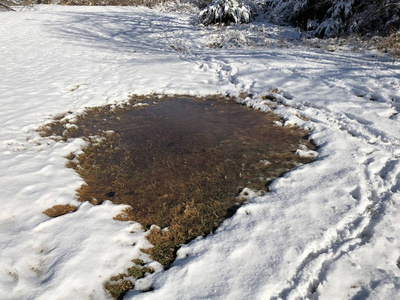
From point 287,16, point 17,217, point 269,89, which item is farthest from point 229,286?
point 287,16

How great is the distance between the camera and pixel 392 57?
7.23 m

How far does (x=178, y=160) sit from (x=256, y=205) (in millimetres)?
1383

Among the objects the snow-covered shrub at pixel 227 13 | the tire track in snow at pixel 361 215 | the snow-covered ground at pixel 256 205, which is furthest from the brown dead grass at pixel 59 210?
the snow-covered shrub at pixel 227 13

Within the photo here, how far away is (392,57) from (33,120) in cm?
844

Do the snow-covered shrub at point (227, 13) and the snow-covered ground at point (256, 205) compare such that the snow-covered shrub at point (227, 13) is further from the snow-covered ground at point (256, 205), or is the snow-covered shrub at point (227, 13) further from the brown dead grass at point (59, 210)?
the brown dead grass at point (59, 210)

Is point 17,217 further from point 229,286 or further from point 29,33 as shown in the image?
point 29,33

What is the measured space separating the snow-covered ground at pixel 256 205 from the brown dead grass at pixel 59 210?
95 mm

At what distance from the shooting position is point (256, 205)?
323 centimetres

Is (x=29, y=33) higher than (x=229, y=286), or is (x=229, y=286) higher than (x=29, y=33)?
(x=29, y=33)

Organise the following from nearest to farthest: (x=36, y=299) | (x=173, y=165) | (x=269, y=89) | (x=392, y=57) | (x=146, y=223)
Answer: (x=36, y=299) < (x=146, y=223) < (x=173, y=165) < (x=269, y=89) < (x=392, y=57)

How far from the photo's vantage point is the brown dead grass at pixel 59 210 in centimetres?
324

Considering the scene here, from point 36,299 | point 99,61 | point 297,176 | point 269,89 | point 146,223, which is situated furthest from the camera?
point 99,61

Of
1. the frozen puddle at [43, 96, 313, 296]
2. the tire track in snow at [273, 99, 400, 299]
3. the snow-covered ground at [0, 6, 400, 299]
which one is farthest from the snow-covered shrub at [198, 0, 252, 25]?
the tire track in snow at [273, 99, 400, 299]

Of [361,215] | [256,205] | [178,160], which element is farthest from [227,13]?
[361,215]
